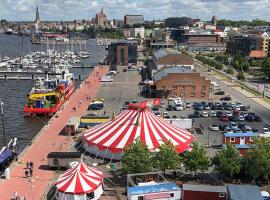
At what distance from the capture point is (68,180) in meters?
26.3

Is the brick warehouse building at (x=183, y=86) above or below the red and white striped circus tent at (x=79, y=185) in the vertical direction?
above

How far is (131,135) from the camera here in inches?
1331

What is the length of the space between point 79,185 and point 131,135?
8.99m

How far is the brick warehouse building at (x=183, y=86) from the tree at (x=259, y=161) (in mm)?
37440

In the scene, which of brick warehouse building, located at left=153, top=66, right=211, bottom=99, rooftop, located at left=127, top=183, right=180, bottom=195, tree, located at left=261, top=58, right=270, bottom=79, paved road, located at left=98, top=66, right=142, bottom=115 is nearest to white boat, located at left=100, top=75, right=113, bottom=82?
paved road, located at left=98, top=66, right=142, bottom=115

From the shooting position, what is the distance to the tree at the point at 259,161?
2802cm

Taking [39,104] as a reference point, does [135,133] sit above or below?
above

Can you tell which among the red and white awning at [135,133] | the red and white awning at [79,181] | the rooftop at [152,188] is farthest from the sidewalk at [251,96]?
the red and white awning at [79,181]

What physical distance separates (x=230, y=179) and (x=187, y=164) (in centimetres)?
360

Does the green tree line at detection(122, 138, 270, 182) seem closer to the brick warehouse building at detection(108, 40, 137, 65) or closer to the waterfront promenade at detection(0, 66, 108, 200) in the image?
the waterfront promenade at detection(0, 66, 108, 200)


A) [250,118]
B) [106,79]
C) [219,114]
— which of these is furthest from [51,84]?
[250,118]

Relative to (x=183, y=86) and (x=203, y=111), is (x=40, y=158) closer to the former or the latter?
(x=203, y=111)

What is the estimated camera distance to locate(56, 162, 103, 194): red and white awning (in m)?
25.7

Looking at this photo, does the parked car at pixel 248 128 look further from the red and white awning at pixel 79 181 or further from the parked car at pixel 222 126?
the red and white awning at pixel 79 181
